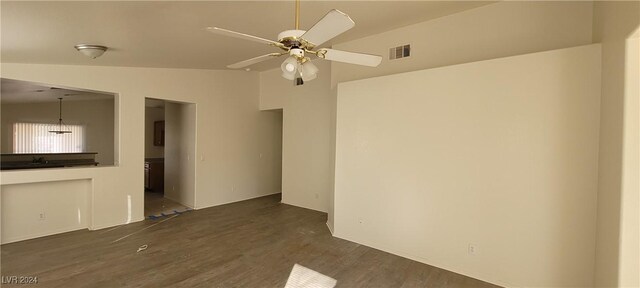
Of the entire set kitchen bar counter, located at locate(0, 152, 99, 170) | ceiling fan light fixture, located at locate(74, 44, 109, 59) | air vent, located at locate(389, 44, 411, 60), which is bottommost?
kitchen bar counter, located at locate(0, 152, 99, 170)

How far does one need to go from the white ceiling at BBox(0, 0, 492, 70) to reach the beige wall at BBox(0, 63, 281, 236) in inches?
15.0

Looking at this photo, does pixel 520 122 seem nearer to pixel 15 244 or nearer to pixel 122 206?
pixel 122 206

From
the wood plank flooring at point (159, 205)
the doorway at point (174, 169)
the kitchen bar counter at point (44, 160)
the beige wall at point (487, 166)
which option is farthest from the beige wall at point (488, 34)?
the kitchen bar counter at point (44, 160)

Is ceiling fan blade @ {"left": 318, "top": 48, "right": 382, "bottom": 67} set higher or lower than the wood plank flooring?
higher

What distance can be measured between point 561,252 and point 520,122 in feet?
4.28

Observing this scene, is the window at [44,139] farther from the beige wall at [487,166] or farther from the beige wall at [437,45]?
the beige wall at [487,166]

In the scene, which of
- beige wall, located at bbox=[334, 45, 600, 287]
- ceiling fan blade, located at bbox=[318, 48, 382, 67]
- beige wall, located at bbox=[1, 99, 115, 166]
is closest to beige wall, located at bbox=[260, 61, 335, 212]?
beige wall, located at bbox=[334, 45, 600, 287]

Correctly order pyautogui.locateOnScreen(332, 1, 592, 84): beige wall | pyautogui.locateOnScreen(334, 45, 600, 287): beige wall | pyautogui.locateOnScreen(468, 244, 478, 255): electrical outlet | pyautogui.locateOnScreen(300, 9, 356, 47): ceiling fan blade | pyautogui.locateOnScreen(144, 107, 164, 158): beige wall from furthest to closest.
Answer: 1. pyautogui.locateOnScreen(144, 107, 164, 158): beige wall
2. pyautogui.locateOnScreen(468, 244, 478, 255): electrical outlet
3. pyautogui.locateOnScreen(332, 1, 592, 84): beige wall
4. pyautogui.locateOnScreen(334, 45, 600, 287): beige wall
5. pyautogui.locateOnScreen(300, 9, 356, 47): ceiling fan blade

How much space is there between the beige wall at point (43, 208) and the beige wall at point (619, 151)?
6.50 m

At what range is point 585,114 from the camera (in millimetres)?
2500

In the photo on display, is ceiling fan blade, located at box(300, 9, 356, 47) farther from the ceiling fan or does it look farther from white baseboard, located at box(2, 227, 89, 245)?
white baseboard, located at box(2, 227, 89, 245)

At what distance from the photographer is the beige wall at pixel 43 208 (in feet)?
12.7

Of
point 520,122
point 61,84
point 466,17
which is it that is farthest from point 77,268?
point 466,17

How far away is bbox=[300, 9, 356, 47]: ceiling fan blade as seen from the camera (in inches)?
60.0
